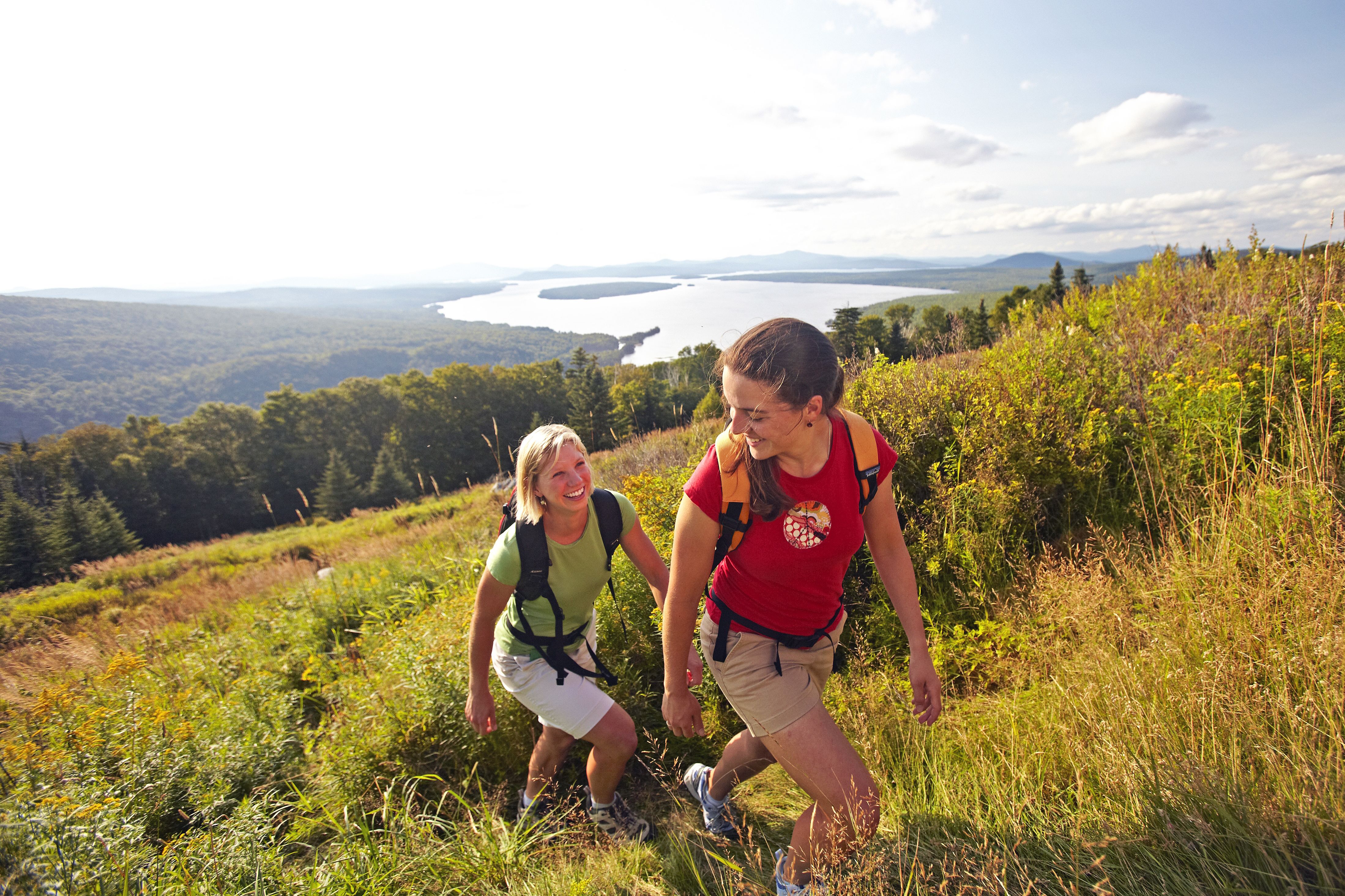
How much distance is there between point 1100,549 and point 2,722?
7.46 metres

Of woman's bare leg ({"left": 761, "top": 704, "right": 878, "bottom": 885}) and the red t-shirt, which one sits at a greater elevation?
the red t-shirt

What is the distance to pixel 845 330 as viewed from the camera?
939 cm

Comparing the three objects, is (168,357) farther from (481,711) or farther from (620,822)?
(620,822)

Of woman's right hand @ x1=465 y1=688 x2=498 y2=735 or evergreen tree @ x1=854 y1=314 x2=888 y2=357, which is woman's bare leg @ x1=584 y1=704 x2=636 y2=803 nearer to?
woman's right hand @ x1=465 y1=688 x2=498 y2=735

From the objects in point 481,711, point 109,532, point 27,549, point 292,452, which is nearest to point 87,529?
point 109,532

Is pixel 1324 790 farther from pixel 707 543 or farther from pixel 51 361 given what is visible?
pixel 51 361

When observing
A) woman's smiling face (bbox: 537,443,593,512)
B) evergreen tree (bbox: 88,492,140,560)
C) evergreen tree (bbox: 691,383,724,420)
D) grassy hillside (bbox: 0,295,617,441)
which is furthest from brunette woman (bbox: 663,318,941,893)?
grassy hillside (bbox: 0,295,617,441)

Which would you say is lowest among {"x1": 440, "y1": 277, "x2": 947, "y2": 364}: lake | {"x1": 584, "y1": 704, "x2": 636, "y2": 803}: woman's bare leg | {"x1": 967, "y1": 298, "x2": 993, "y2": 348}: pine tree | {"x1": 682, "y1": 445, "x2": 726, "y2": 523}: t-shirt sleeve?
{"x1": 584, "y1": 704, "x2": 636, "y2": 803}: woman's bare leg

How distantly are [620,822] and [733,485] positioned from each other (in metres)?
2.03

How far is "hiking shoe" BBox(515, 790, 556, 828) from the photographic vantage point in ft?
8.45

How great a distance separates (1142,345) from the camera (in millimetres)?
4699

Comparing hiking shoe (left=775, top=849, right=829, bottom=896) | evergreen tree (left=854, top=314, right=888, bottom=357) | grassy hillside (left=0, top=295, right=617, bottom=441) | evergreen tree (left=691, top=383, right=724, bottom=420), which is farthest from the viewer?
grassy hillside (left=0, top=295, right=617, bottom=441)

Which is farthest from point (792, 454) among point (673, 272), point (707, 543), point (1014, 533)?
point (673, 272)

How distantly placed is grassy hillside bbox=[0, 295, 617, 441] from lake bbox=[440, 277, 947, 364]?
7.01 meters
